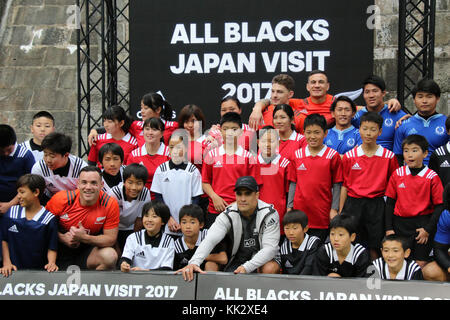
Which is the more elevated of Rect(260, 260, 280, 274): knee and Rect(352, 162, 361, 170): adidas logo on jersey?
Rect(352, 162, 361, 170): adidas logo on jersey

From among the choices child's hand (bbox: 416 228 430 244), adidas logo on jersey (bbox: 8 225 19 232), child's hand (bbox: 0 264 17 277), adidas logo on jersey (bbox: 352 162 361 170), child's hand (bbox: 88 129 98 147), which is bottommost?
child's hand (bbox: 0 264 17 277)

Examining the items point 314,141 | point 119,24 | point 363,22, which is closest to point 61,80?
point 119,24

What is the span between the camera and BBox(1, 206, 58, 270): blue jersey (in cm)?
522

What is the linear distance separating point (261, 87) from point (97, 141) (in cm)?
251

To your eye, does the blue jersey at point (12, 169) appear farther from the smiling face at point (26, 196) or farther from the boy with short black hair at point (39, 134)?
the smiling face at point (26, 196)

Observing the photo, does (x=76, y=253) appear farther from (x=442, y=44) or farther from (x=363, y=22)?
(x=442, y=44)

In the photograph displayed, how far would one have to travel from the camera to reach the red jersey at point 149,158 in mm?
6105

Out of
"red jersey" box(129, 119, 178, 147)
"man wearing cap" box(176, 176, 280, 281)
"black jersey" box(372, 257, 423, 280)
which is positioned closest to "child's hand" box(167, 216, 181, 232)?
"man wearing cap" box(176, 176, 280, 281)

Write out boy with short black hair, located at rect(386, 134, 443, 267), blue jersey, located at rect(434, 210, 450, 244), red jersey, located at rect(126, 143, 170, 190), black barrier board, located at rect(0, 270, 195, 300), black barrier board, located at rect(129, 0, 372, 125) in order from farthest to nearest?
black barrier board, located at rect(129, 0, 372, 125) < red jersey, located at rect(126, 143, 170, 190) < boy with short black hair, located at rect(386, 134, 443, 267) < blue jersey, located at rect(434, 210, 450, 244) < black barrier board, located at rect(0, 270, 195, 300)

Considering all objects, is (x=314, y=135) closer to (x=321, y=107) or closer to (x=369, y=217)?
(x=369, y=217)

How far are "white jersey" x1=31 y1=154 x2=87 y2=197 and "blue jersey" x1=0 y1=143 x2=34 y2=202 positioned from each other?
18 centimetres

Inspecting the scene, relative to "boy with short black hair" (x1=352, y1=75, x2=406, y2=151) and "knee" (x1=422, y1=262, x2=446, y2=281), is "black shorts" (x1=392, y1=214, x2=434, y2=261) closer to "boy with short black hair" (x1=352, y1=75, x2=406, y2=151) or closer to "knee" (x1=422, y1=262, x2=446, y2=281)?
"knee" (x1=422, y1=262, x2=446, y2=281)

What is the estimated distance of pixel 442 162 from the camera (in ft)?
18.2

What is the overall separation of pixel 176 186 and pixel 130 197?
468 mm
